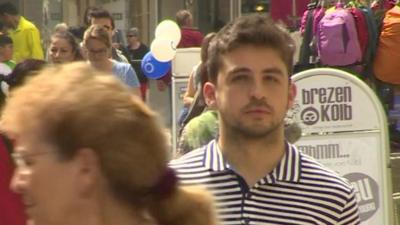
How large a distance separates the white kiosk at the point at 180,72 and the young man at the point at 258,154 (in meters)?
7.51

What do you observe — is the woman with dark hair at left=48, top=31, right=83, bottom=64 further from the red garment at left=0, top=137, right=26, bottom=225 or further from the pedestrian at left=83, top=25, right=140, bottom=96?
the red garment at left=0, top=137, right=26, bottom=225

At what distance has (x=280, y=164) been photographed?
354 centimetres

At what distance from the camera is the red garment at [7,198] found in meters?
4.23

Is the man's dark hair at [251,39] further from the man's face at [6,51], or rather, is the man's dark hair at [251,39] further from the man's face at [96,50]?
the man's face at [6,51]

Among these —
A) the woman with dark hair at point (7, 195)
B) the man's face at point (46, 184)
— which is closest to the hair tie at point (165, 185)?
the man's face at point (46, 184)

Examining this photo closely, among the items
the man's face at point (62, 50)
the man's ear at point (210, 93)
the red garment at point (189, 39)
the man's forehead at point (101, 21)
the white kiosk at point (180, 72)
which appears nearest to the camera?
the man's ear at point (210, 93)

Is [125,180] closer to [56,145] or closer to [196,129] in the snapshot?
[56,145]

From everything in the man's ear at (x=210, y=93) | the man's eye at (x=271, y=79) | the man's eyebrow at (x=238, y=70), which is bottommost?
the man's ear at (x=210, y=93)

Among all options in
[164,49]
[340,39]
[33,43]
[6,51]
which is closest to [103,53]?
[6,51]

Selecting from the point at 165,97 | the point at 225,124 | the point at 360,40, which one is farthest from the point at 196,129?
the point at 165,97

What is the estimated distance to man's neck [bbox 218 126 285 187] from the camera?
3.53m

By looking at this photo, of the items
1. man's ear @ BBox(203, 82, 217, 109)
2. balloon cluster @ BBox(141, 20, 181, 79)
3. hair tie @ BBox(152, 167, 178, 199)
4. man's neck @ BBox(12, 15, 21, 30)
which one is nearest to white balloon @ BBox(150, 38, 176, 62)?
balloon cluster @ BBox(141, 20, 181, 79)

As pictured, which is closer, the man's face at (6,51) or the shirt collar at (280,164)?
the shirt collar at (280,164)

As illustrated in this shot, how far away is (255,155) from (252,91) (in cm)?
21
